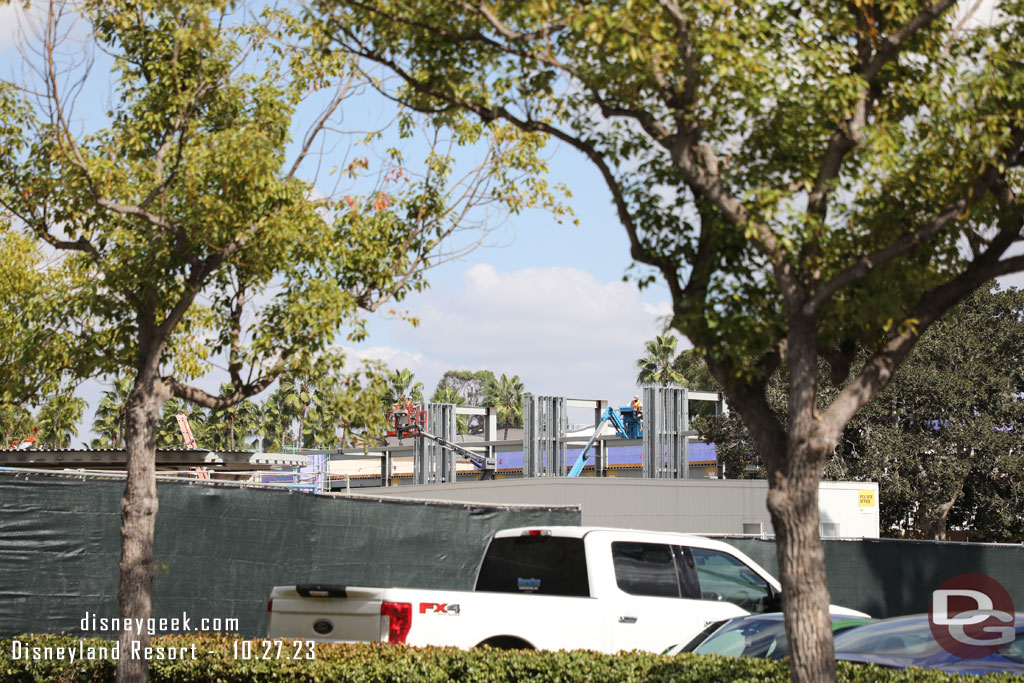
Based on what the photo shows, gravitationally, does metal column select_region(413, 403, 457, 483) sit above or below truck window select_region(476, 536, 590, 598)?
above

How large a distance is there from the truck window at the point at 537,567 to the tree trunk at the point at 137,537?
3.62 metres

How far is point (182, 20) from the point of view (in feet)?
32.4

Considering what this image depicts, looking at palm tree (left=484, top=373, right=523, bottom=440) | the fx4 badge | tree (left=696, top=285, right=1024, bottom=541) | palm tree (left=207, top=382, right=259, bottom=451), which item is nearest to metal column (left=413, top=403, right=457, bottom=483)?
tree (left=696, top=285, right=1024, bottom=541)

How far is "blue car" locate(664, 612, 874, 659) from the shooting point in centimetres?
873

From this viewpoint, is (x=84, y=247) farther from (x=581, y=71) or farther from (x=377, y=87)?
(x=581, y=71)

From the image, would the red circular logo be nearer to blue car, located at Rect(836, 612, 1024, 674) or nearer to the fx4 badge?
blue car, located at Rect(836, 612, 1024, 674)

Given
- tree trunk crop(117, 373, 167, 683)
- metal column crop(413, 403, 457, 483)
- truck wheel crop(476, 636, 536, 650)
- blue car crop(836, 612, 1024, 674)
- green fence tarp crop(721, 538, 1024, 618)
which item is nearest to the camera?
blue car crop(836, 612, 1024, 674)

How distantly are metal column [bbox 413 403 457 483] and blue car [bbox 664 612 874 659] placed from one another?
27.9 meters

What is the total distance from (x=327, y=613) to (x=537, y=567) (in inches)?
86.7

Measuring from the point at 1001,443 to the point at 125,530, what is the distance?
36.7m

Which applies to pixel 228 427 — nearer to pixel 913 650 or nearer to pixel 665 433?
pixel 665 433

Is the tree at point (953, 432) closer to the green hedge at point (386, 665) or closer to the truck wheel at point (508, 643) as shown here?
the truck wheel at point (508, 643)

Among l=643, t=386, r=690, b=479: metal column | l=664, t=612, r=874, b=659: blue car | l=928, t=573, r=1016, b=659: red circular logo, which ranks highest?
l=643, t=386, r=690, b=479: metal column

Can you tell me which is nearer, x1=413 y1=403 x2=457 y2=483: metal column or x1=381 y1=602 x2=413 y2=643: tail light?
x1=381 y1=602 x2=413 y2=643: tail light
